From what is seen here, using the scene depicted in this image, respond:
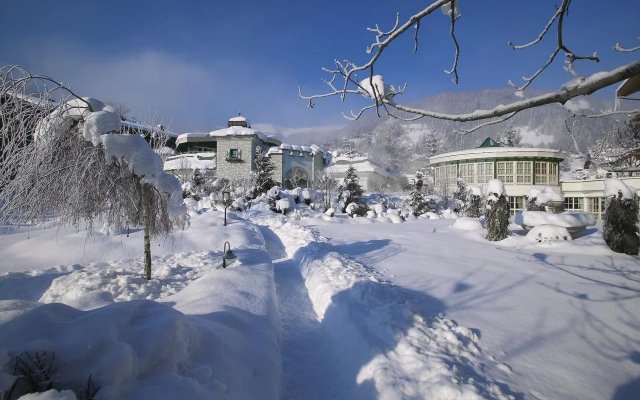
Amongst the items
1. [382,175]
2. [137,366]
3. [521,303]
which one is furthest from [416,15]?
[382,175]

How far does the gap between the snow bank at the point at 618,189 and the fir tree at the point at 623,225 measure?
0.07 metres

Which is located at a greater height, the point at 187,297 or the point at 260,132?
the point at 260,132

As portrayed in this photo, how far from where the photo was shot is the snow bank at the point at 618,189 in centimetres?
913

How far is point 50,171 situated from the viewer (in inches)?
Answer: 202

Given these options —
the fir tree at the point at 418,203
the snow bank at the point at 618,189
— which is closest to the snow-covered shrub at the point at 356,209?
the fir tree at the point at 418,203

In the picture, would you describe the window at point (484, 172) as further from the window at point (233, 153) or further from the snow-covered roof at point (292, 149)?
the window at point (233, 153)

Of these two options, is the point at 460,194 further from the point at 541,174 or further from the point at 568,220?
the point at 568,220

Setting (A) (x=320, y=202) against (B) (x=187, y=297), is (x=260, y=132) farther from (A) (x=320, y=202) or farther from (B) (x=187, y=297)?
(B) (x=187, y=297)

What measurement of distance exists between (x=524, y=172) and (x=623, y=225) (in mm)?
22289

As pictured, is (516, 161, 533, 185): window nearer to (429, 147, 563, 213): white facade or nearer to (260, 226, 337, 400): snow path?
(429, 147, 563, 213): white facade

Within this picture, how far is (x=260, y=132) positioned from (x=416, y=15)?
34.9m

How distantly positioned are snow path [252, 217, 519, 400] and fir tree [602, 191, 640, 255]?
→ 28.3 ft

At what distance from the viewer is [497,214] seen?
11.3 meters

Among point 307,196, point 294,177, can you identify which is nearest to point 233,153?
point 294,177
